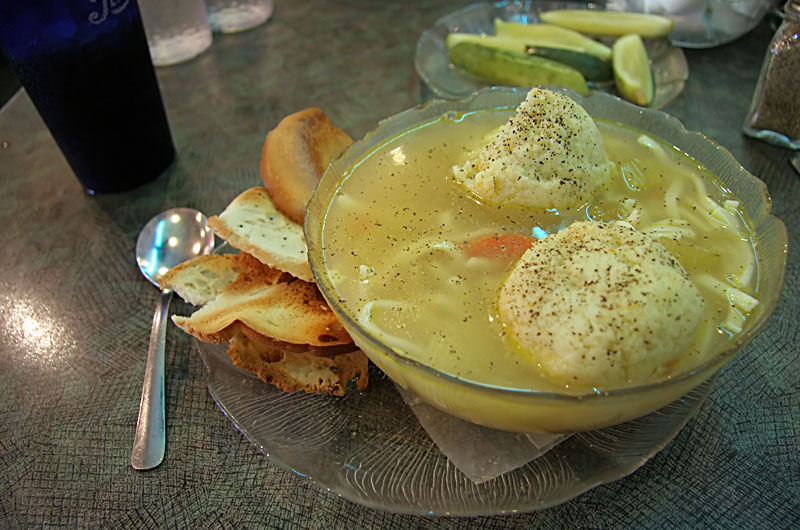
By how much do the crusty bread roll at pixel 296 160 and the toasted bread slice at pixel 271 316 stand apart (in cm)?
28

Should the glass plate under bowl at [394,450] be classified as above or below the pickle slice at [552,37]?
above

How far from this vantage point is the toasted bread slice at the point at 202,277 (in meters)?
1.86

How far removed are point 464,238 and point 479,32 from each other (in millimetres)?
2050

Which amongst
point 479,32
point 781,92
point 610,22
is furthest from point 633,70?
point 479,32

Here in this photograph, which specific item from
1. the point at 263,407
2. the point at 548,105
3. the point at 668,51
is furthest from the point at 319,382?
the point at 668,51

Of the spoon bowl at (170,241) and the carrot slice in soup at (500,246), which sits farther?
the spoon bowl at (170,241)

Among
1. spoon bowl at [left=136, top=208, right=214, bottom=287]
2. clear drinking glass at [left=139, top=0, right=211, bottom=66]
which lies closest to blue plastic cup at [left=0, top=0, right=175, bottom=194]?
spoon bowl at [left=136, top=208, right=214, bottom=287]

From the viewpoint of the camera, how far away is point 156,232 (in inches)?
87.4

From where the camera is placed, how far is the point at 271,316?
166 cm

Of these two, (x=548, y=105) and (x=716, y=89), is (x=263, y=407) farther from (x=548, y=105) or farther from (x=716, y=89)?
(x=716, y=89)

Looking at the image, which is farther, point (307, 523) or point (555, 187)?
point (555, 187)

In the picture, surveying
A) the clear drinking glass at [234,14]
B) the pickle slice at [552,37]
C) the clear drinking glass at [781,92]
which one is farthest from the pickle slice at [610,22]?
the clear drinking glass at [234,14]

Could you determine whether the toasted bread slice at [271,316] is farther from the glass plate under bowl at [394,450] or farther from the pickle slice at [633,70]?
Answer: the pickle slice at [633,70]

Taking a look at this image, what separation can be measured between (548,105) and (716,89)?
1701 mm
